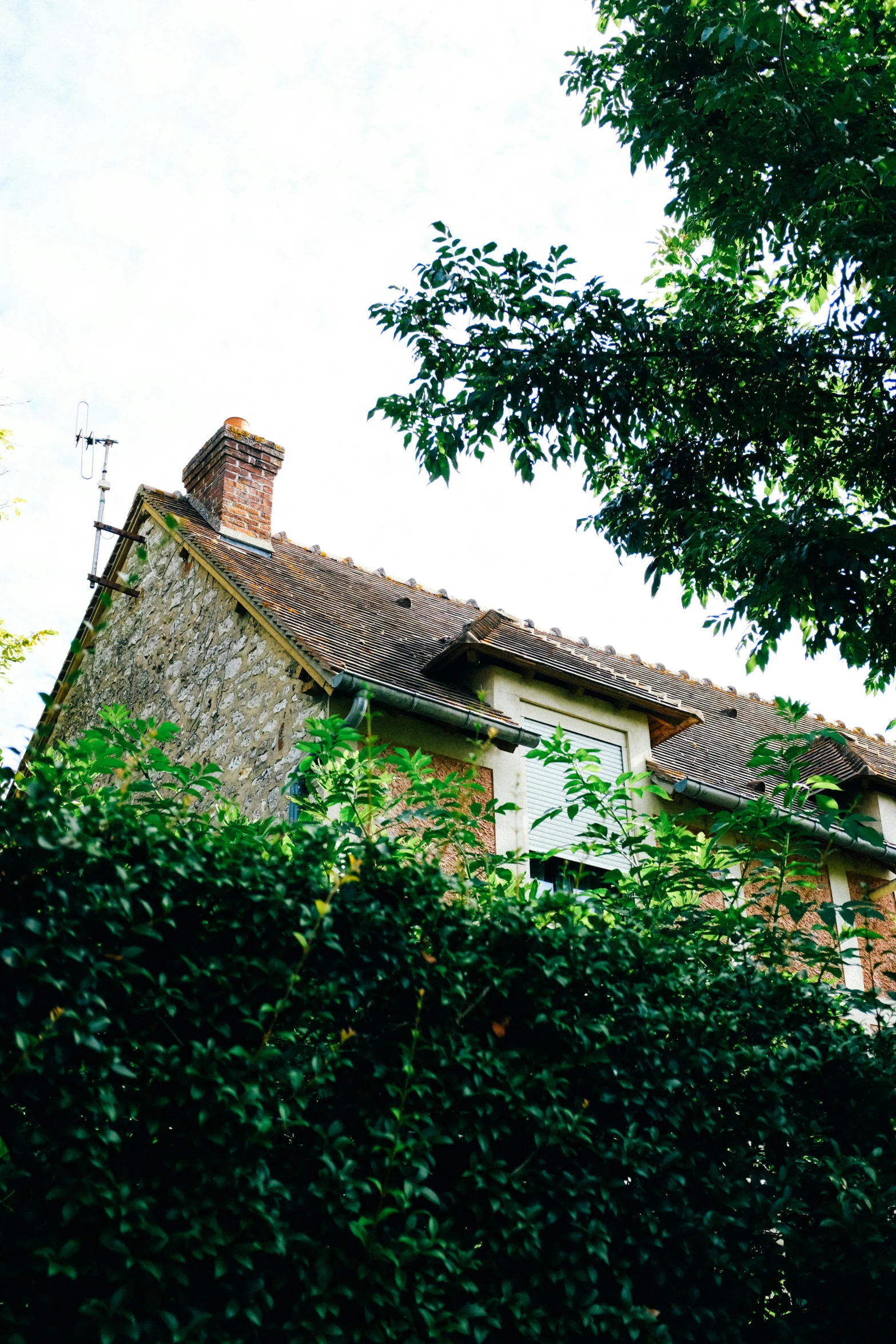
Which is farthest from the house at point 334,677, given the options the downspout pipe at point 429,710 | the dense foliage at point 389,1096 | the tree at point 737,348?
the dense foliage at point 389,1096

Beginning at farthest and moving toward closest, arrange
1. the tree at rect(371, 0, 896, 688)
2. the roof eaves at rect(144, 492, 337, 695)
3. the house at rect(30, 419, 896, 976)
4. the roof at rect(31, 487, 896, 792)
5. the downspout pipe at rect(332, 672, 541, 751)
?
the roof at rect(31, 487, 896, 792) < the house at rect(30, 419, 896, 976) < the roof eaves at rect(144, 492, 337, 695) < the downspout pipe at rect(332, 672, 541, 751) < the tree at rect(371, 0, 896, 688)

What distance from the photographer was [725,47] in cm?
712

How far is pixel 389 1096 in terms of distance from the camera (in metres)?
3.97

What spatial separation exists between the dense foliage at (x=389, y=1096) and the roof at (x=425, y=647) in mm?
4560

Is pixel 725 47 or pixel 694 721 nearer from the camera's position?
pixel 725 47

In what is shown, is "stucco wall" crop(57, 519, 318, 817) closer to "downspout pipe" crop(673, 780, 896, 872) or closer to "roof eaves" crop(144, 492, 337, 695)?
"roof eaves" crop(144, 492, 337, 695)

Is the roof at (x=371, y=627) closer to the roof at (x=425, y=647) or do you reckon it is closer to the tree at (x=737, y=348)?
the roof at (x=425, y=647)

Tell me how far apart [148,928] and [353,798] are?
1.37 m

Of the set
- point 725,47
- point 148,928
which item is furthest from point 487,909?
point 725,47

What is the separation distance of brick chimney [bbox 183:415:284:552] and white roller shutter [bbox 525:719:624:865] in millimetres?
4030

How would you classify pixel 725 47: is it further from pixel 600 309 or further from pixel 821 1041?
pixel 821 1041

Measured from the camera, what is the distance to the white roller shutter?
10.2 m

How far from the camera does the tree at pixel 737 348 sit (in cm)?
702

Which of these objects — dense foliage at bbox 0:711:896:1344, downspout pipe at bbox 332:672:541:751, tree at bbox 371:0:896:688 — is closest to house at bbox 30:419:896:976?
downspout pipe at bbox 332:672:541:751
